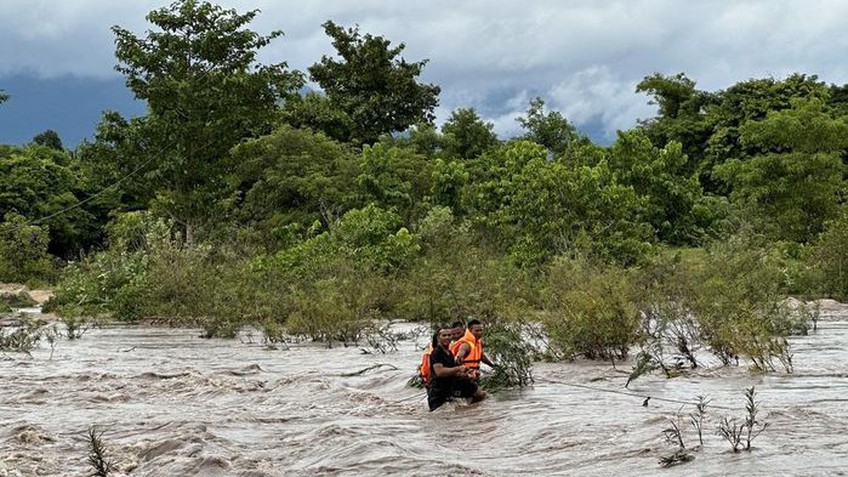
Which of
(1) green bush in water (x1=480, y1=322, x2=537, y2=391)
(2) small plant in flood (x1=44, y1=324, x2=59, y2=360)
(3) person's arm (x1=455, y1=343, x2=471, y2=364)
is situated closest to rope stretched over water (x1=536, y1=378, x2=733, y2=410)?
(1) green bush in water (x1=480, y1=322, x2=537, y2=391)

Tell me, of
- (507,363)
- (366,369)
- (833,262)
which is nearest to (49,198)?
(833,262)

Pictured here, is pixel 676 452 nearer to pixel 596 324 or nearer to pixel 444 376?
pixel 444 376

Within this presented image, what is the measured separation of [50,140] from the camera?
7438 centimetres

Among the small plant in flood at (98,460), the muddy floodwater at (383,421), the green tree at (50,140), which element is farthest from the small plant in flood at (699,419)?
the green tree at (50,140)

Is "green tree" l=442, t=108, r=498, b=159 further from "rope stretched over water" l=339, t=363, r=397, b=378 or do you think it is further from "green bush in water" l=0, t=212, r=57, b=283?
"rope stretched over water" l=339, t=363, r=397, b=378

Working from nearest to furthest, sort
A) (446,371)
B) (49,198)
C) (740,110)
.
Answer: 1. (446,371)
2. (740,110)
3. (49,198)

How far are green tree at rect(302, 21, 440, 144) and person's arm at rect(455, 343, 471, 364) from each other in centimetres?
4155

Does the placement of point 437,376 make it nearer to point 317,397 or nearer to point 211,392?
point 317,397

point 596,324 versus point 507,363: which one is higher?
point 596,324

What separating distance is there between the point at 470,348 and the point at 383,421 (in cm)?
160

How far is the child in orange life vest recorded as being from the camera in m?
12.4

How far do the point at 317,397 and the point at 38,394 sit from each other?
3987mm

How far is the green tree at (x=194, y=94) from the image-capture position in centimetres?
3250

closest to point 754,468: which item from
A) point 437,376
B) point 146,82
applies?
point 437,376
